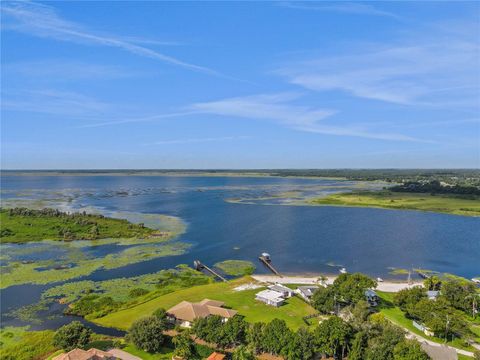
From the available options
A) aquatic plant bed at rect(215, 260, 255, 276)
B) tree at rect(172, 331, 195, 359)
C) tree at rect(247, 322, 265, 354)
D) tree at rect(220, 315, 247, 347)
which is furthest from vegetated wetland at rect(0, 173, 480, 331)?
tree at rect(247, 322, 265, 354)

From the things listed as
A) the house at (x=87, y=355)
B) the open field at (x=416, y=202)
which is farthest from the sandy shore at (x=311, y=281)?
the open field at (x=416, y=202)

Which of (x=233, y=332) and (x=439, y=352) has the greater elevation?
(x=233, y=332)

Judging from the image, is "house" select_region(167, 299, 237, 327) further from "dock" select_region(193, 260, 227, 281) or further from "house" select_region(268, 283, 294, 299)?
"dock" select_region(193, 260, 227, 281)

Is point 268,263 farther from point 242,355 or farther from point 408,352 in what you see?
point 408,352

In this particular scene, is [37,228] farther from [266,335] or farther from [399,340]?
[399,340]

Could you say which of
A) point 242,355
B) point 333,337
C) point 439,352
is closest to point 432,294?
point 439,352

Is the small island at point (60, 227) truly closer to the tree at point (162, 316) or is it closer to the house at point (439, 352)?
the tree at point (162, 316)
